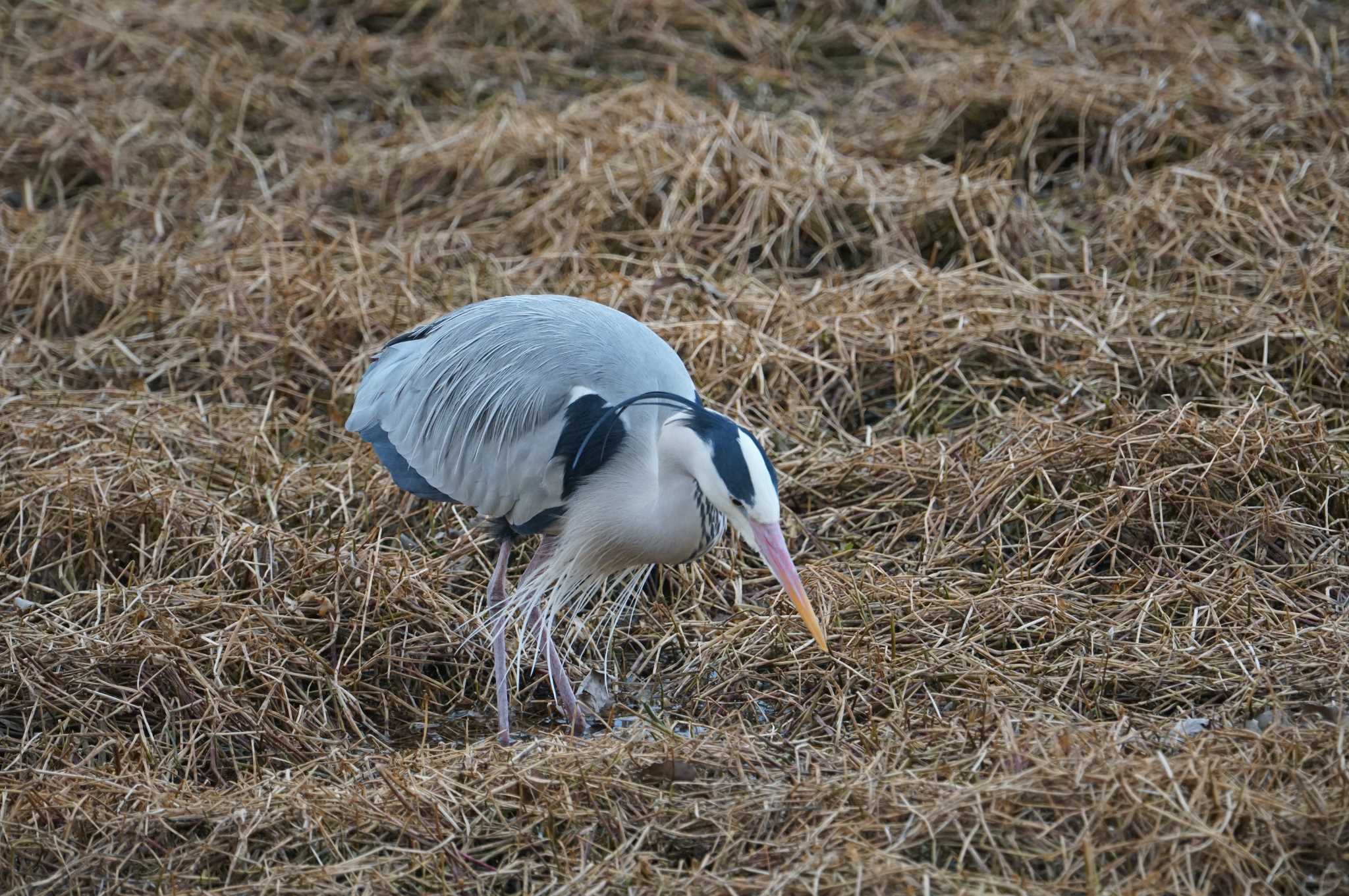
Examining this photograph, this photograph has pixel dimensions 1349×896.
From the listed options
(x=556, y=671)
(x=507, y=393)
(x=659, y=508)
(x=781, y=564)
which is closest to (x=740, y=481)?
(x=781, y=564)

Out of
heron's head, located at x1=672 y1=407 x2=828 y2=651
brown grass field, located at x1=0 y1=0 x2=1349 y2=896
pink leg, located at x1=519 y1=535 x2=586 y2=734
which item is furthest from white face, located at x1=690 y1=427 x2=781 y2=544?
pink leg, located at x1=519 y1=535 x2=586 y2=734

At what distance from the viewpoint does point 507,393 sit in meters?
3.63

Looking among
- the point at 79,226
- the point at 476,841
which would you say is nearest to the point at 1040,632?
the point at 476,841

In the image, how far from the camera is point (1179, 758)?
2.87m

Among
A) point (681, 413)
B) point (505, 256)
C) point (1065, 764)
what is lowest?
point (505, 256)

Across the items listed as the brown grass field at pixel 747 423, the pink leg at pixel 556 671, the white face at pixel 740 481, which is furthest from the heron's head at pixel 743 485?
the pink leg at pixel 556 671

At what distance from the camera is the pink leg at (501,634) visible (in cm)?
360

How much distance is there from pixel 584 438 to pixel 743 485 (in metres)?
0.55

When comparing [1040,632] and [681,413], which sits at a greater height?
[681,413]

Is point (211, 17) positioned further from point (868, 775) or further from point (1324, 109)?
point (868, 775)

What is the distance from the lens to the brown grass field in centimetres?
296

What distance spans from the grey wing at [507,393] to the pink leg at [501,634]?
17 cm

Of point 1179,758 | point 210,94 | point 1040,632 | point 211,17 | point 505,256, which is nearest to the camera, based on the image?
point 1179,758

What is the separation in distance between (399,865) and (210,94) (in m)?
5.10
